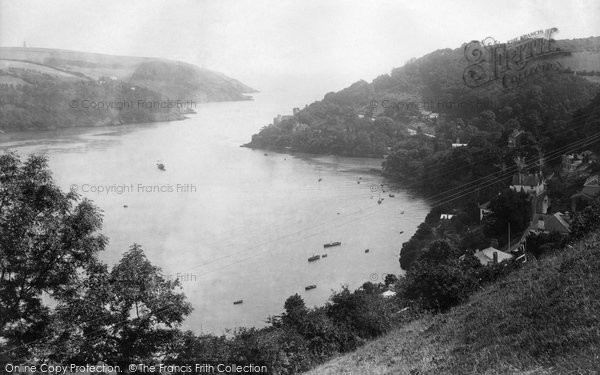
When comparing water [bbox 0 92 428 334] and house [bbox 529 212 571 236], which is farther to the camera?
water [bbox 0 92 428 334]

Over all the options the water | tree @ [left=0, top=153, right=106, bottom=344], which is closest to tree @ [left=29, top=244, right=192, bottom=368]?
tree @ [left=0, top=153, right=106, bottom=344]

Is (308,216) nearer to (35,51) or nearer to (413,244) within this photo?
(413,244)

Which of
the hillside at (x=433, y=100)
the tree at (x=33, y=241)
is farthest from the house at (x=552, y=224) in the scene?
the hillside at (x=433, y=100)

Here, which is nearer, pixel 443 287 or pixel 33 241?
pixel 33 241

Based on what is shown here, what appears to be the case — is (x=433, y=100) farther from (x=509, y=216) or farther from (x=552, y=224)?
(x=552, y=224)

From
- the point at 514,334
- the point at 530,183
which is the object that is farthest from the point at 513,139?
the point at 514,334

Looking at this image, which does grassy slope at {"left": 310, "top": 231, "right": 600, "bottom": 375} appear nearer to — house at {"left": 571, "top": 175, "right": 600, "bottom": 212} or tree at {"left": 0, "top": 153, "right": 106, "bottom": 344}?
tree at {"left": 0, "top": 153, "right": 106, "bottom": 344}

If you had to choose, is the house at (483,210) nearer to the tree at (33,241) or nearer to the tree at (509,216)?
→ the tree at (509,216)
